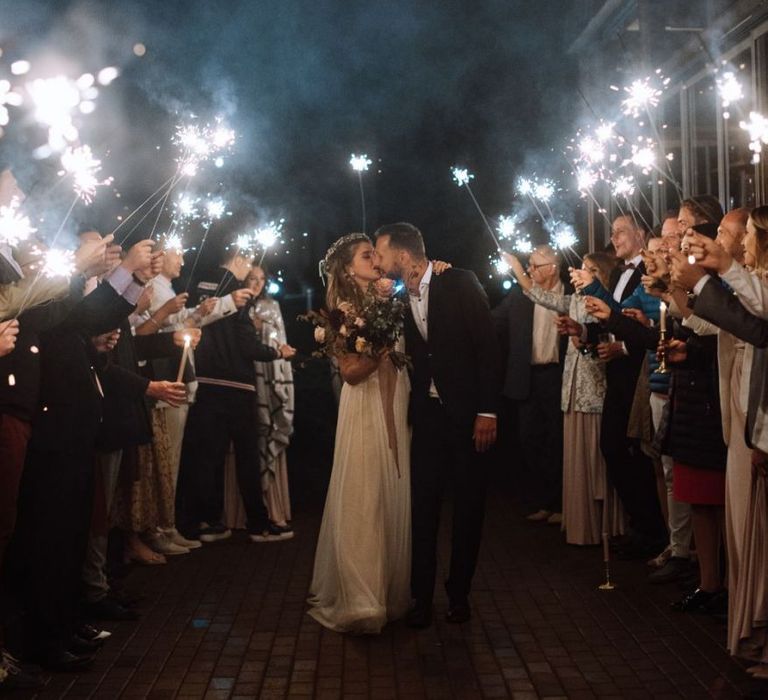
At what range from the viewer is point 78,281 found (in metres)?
6.27

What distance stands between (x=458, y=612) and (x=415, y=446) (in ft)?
3.53

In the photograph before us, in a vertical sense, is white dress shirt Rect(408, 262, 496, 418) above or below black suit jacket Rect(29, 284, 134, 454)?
above

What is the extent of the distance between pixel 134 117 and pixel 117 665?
39.1 ft

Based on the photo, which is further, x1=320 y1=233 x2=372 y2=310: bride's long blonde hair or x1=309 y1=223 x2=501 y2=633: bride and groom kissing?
x1=320 y1=233 x2=372 y2=310: bride's long blonde hair

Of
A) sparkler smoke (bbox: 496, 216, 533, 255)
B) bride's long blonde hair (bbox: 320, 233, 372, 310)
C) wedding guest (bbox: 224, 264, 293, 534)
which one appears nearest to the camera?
bride's long blonde hair (bbox: 320, 233, 372, 310)

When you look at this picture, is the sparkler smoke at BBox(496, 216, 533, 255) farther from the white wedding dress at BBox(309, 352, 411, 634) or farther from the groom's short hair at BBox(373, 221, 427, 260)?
the white wedding dress at BBox(309, 352, 411, 634)

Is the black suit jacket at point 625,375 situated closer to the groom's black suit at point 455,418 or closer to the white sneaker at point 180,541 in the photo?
the groom's black suit at point 455,418

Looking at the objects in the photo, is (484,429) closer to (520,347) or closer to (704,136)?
(520,347)

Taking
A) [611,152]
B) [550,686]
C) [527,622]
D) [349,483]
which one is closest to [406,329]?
[349,483]

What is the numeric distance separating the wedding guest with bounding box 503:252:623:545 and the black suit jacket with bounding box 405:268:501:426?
2.27 metres

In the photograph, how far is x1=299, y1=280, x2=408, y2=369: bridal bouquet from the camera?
7.25m

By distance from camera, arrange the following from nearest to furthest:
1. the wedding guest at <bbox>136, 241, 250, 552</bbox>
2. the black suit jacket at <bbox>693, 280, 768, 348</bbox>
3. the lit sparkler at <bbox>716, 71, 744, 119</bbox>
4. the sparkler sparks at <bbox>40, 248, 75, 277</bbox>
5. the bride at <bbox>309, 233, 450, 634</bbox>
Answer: the black suit jacket at <bbox>693, 280, 768, 348</bbox> → the sparkler sparks at <bbox>40, 248, 75, 277</bbox> → the bride at <bbox>309, 233, 450, 634</bbox> → the wedding guest at <bbox>136, 241, 250, 552</bbox> → the lit sparkler at <bbox>716, 71, 744, 119</bbox>

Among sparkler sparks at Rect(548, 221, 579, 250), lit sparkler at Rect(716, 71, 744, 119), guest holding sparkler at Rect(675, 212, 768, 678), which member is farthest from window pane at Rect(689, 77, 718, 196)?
guest holding sparkler at Rect(675, 212, 768, 678)

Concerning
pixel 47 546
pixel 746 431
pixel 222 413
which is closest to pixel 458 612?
pixel 746 431
